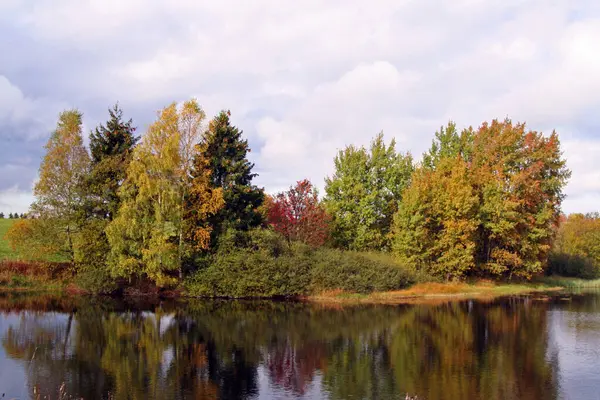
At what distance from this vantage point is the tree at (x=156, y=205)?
45094 millimetres

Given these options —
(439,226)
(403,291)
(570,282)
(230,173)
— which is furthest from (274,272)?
(570,282)

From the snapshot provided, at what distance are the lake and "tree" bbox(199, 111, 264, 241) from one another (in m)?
9.90

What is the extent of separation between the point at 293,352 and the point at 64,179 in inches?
1349

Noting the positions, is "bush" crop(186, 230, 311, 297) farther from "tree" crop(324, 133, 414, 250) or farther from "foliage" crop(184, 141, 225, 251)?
"tree" crop(324, 133, 414, 250)

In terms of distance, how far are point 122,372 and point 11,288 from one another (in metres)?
33.4

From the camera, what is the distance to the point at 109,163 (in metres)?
49.2

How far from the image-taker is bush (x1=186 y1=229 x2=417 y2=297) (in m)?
46.8

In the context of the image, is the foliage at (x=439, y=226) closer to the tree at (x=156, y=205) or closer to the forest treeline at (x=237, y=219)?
the forest treeline at (x=237, y=219)

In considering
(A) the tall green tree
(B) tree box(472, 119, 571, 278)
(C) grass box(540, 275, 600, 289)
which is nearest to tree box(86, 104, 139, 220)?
(A) the tall green tree

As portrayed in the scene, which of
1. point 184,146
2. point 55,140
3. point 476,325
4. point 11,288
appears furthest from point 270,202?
point 476,325

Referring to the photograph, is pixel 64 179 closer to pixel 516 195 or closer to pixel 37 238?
pixel 37 238

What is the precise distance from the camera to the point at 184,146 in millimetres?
48625

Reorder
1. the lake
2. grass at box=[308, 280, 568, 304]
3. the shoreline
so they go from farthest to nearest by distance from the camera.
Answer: grass at box=[308, 280, 568, 304] < the shoreline < the lake

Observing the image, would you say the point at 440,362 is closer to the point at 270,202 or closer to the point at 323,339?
the point at 323,339
